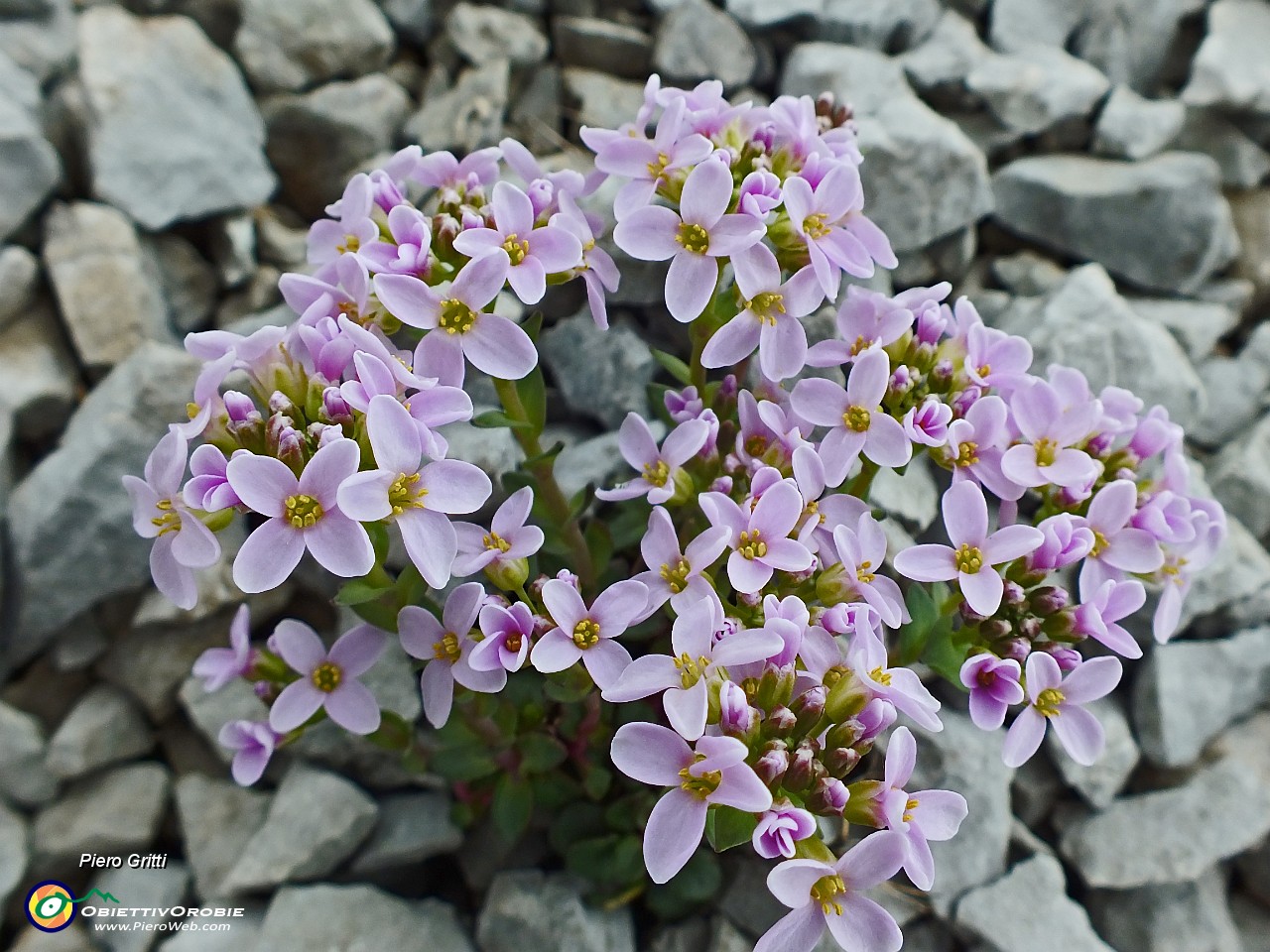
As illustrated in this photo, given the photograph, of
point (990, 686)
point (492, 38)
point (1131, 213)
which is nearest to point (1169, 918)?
point (990, 686)

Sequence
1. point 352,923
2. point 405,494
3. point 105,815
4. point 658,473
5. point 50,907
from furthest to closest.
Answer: point 105,815
point 50,907
point 352,923
point 658,473
point 405,494

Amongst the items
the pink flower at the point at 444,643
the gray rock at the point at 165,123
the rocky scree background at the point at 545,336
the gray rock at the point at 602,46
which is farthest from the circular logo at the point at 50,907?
the gray rock at the point at 602,46

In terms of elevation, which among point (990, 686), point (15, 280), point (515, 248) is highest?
point (515, 248)

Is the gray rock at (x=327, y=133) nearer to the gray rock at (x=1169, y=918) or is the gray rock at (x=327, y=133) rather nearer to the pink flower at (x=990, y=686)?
the pink flower at (x=990, y=686)

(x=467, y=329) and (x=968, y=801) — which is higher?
(x=467, y=329)

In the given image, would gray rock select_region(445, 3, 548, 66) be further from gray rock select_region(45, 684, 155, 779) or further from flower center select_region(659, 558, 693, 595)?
gray rock select_region(45, 684, 155, 779)

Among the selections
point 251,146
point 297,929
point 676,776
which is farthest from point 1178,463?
point 251,146

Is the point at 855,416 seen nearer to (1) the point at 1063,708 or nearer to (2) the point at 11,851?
(1) the point at 1063,708
